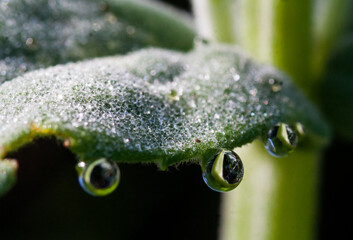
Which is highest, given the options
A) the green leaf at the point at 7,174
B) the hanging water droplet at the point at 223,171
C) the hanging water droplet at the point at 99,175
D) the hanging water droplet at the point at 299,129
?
the hanging water droplet at the point at 299,129

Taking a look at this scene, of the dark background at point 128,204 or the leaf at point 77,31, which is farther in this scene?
the dark background at point 128,204

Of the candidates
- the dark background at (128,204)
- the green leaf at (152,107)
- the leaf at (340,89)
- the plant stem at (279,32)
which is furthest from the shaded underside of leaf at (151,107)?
the dark background at (128,204)

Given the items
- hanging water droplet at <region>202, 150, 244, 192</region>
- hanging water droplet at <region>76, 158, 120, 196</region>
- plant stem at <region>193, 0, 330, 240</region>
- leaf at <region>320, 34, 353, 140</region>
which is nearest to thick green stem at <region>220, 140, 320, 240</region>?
plant stem at <region>193, 0, 330, 240</region>

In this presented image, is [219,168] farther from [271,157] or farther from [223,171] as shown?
[271,157]

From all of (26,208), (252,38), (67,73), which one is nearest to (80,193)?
(26,208)

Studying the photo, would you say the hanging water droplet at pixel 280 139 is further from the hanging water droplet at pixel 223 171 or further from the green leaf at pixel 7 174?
the green leaf at pixel 7 174

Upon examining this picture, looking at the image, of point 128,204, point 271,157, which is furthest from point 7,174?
point 128,204
